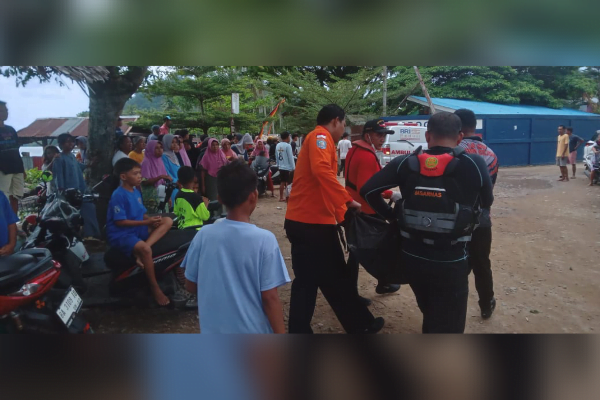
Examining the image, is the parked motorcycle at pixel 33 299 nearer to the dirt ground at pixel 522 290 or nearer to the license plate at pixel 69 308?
the license plate at pixel 69 308

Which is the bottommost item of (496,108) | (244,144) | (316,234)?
(316,234)

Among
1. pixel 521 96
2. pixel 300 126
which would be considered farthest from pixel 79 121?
pixel 521 96

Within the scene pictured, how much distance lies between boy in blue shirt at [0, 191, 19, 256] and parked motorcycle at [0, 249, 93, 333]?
15cm

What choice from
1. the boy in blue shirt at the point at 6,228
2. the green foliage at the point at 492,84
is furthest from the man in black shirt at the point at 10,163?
the green foliage at the point at 492,84

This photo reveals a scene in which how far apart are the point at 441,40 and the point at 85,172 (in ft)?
14.7

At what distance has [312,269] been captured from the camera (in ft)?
9.66

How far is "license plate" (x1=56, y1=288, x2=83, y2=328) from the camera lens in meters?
2.61

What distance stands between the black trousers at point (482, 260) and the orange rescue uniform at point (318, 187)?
1178 mm

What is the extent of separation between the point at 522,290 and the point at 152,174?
4.22 metres

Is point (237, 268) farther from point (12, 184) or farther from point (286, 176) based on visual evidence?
point (286, 176)

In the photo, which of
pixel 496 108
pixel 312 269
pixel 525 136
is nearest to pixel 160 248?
pixel 312 269

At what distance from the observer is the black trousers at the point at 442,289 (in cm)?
237

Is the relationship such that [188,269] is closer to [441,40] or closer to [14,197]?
[441,40]

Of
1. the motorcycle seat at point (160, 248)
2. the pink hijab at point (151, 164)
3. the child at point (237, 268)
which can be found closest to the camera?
the child at point (237, 268)
